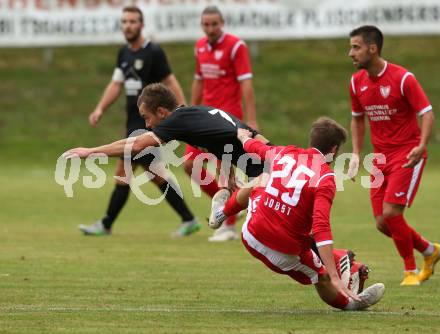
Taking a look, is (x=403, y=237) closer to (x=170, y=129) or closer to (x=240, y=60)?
(x=170, y=129)

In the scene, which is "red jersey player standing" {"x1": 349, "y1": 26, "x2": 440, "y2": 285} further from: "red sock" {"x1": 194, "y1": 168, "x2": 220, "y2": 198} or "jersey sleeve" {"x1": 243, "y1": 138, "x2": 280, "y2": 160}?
"red sock" {"x1": 194, "y1": 168, "x2": 220, "y2": 198}

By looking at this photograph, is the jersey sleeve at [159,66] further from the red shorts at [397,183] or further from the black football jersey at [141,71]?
the red shorts at [397,183]

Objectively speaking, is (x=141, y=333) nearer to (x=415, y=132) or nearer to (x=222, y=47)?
(x=415, y=132)

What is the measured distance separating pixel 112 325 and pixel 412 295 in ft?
8.99

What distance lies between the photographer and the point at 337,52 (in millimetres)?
29875

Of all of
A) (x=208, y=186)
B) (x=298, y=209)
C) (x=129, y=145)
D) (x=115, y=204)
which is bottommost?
(x=115, y=204)

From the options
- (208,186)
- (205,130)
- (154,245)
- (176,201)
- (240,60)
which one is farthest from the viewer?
(240,60)

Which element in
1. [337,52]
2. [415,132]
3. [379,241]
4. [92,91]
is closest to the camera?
[415,132]

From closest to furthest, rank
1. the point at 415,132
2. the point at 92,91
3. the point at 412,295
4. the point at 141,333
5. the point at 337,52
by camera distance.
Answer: the point at 141,333, the point at 412,295, the point at 415,132, the point at 92,91, the point at 337,52

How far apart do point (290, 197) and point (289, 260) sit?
48 centimetres

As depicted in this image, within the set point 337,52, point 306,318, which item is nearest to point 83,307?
point 306,318

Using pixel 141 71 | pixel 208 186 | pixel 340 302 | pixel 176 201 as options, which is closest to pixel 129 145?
pixel 340 302

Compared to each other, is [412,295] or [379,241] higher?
[412,295]

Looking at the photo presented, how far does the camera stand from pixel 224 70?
13.5 m
